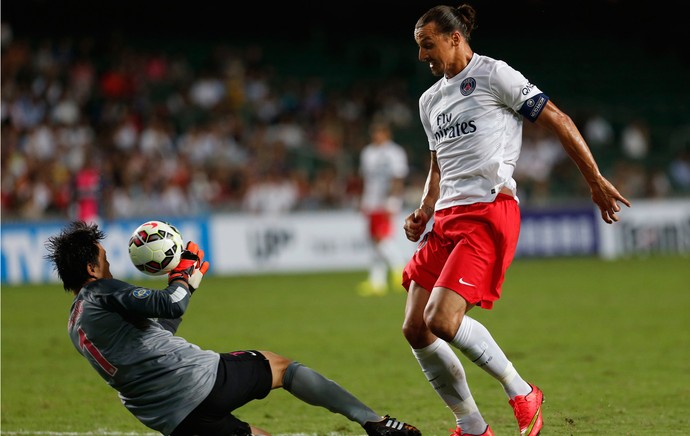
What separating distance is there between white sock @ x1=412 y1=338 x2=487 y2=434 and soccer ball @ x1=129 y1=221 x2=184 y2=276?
158 cm

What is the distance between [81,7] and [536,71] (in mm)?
13433

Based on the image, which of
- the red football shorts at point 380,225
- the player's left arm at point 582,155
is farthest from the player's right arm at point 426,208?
the red football shorts at point 380,225

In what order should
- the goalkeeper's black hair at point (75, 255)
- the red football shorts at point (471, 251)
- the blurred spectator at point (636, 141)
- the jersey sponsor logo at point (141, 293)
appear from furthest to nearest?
the blurred spectator at point (636, 141)
the red football shorts at point (471, 251)
the goalkeeper's black hair at point (75, 255)
the jersey sponsor logo at point (141, 293)

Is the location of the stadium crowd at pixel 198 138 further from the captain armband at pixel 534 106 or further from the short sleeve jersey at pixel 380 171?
the captain armband at pixel 534 106

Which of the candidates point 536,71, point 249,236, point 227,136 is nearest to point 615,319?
point 249,236

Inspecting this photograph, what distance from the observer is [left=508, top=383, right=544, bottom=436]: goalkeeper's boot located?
5.72 meters

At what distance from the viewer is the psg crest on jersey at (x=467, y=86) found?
584 centimetres

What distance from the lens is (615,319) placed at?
12250mm

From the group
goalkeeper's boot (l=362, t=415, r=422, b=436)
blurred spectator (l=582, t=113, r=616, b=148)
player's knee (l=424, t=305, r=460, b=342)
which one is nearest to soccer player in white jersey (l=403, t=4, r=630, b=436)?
player's knee (l=424, t=305, r=460, b=342)

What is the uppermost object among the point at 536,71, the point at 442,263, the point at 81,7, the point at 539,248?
the point at 81,7

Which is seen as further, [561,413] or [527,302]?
[527,302]

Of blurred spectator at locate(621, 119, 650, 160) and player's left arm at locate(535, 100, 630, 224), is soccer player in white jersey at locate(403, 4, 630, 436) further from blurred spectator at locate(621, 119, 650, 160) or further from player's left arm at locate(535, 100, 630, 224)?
blurred spectator at locate(621, 119, 650, 160)

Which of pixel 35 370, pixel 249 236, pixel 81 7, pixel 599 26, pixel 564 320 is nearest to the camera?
pixel 35 370

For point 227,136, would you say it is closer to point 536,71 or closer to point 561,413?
point 536,71
